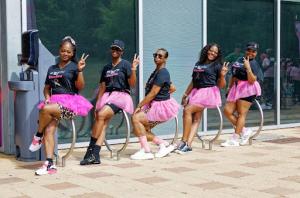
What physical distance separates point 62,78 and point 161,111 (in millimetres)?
1561

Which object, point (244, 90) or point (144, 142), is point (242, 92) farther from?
point (144, 142)

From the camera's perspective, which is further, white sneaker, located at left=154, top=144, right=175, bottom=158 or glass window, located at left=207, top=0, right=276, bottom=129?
glass window, located at left=207, top=0, right=276, bottom=129

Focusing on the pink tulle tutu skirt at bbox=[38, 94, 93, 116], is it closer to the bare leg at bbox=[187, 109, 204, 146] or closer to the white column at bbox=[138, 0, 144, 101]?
the bare leg at bbox=[187, 109, 204, 146]

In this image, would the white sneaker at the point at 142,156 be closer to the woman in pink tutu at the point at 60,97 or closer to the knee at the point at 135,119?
the knee at the point at 135,119

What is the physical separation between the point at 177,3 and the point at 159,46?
87 centimetres

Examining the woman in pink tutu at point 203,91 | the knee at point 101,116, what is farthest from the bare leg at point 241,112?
the knee at point 101,116

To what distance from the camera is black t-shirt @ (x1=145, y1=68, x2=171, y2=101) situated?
25.8ft

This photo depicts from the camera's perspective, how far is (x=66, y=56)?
7.16 meters

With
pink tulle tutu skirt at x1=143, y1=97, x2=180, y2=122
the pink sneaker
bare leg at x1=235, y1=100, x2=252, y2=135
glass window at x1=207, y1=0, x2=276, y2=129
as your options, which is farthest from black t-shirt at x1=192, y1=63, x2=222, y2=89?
the pink sneaker

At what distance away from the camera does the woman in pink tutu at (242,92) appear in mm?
9070

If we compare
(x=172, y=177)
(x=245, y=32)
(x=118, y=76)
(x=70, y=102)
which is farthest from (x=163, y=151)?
(x=245, y=32)

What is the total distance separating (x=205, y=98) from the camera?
8414mm

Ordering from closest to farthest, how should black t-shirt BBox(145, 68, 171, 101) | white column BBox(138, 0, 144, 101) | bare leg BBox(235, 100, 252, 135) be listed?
black t-shirt BBox(145, 68, 171, 101) → bare leg BBox(235, 100, 252, 135) → white column BBox(138, 0, 144, 101)

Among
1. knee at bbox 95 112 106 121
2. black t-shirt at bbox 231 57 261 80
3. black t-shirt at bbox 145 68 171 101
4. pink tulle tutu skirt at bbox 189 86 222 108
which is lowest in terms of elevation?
knee at bbox 95 112 106 121
